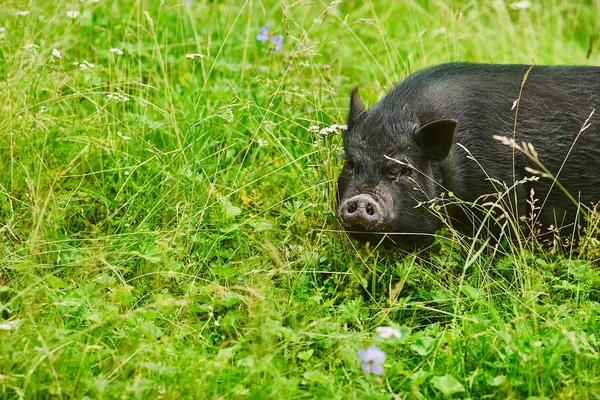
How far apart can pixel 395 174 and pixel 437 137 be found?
27 centimetres

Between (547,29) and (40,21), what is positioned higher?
(40,21)

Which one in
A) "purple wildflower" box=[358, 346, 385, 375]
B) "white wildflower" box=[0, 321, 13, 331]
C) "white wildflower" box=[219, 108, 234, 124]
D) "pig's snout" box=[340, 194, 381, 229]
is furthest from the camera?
"white wildflower" box=[219, 108, 234, 124]

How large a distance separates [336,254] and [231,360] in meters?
1.02

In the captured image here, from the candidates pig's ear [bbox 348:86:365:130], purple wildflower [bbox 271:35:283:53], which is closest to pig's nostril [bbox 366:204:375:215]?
pig's ear [bbox 348:86:365:130]

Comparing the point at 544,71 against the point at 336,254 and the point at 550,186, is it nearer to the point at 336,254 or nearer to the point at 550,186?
the point at 550,186

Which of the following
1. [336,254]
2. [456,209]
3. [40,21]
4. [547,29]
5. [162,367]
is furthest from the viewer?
[547,29]

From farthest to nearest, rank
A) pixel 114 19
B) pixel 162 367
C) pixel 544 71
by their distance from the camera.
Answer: pixel 114 19, pixel 544 71, pixel 162 367

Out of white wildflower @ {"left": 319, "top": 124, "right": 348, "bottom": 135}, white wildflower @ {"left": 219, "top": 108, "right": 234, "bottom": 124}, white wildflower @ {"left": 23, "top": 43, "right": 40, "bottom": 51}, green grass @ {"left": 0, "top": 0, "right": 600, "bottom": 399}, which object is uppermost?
white wildflower @ {"left": 23, "top": 43, "right": 40, "bottom": 51}

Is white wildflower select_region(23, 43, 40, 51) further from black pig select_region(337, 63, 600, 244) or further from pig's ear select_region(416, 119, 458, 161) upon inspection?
pig's ear select_region(416, 119, 458, 161)

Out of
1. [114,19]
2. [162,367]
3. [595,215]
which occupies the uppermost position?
[114,19]

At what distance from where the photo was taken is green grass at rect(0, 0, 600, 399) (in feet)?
10.7

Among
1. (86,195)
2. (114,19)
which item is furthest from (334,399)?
(114,19)

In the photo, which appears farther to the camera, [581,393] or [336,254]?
[336,254]

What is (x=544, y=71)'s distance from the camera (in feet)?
16.6
